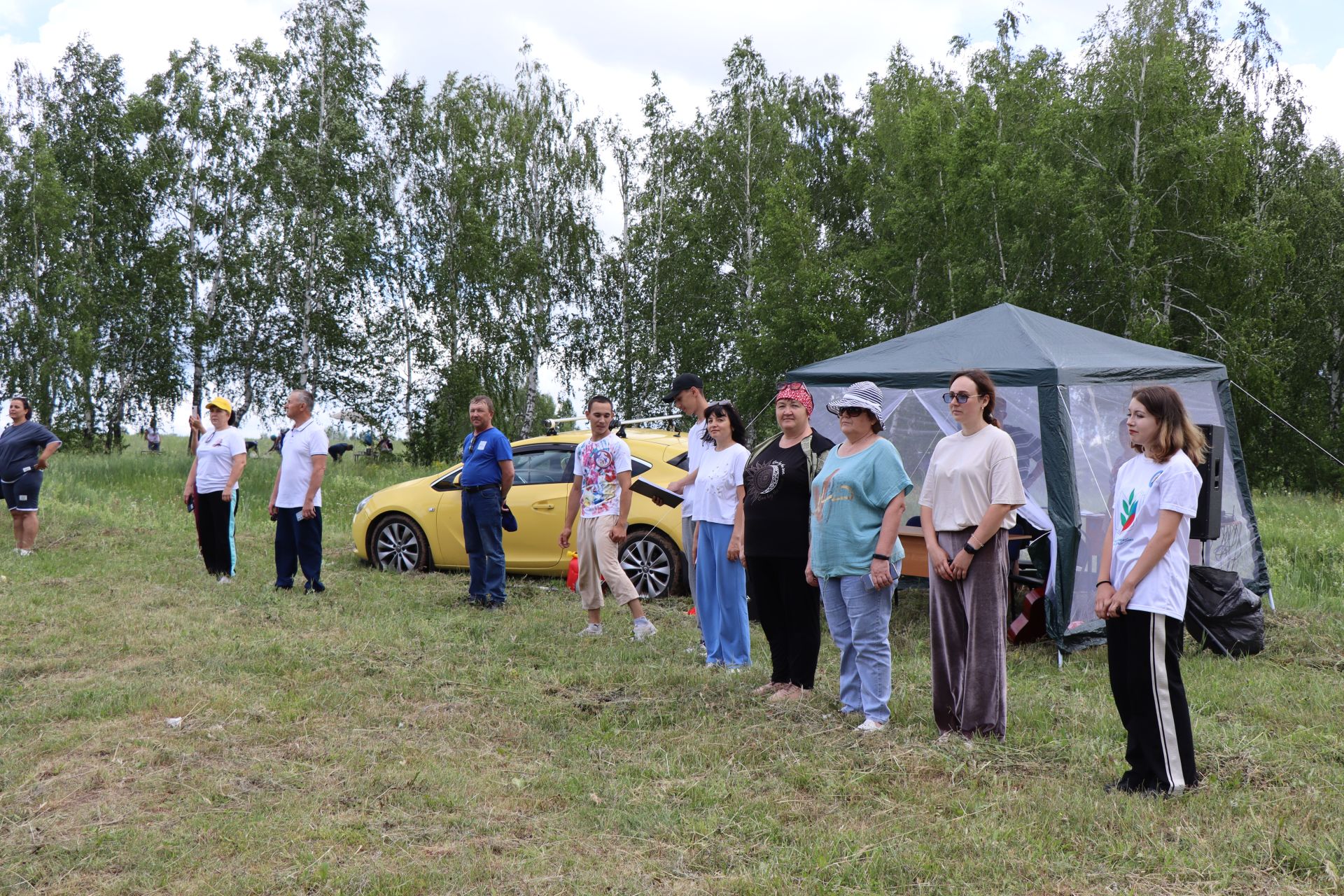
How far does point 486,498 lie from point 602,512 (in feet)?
5.23

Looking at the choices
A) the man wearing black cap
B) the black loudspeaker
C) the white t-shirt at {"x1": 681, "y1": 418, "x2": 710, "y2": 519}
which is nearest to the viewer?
the white t-shirt at {"x1": 681, "y1": 418, "x2": 710, "y2": 519}

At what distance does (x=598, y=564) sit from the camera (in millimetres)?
7195

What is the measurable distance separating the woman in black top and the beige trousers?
1773 mm

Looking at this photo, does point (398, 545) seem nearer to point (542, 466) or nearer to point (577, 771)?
point (542, 466)

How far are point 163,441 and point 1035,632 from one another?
4796 cm

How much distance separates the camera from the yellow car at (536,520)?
9.09m

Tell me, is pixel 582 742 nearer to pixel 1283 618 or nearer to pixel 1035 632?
pixel 1035 632

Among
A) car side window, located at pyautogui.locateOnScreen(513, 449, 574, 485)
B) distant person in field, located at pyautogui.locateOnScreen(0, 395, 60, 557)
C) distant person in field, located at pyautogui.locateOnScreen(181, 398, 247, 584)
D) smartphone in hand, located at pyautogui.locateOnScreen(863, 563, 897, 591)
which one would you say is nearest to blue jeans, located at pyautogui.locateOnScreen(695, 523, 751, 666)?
smartphone in hand, located at pyautogui.locateOnScreen(863, 563, 897, 591)

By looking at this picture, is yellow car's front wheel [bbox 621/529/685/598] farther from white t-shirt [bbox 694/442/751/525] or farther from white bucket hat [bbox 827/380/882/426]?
white bucket hat [bbox 827/380/882/426]

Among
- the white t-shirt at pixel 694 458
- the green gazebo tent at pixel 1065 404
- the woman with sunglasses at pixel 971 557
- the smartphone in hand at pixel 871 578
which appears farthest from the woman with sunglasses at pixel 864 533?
the green gazebo tent at pixel 1065 404

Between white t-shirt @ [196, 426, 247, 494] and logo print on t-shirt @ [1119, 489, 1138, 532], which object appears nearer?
logo print on t-shirt @ [1119, 489, 1138, 532]

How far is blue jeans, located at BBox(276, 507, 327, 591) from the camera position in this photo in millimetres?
8539

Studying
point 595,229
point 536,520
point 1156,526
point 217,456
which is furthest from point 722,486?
point 595,229

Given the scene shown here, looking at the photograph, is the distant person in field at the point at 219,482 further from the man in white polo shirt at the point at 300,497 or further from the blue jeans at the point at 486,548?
the blue jeans at the point at 486,548
